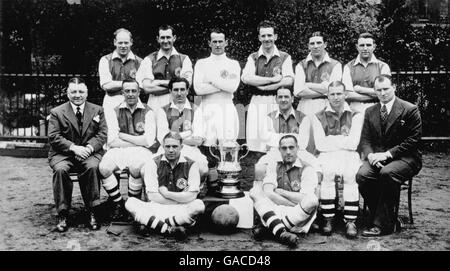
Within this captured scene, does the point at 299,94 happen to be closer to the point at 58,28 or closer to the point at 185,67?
the point at 185,67

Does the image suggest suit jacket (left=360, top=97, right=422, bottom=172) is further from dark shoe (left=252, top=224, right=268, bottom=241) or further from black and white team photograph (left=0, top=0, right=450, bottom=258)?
dark shoe (left=252, top=224, right=268, bottom=241)

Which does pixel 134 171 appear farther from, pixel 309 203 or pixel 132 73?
pixel 309 203

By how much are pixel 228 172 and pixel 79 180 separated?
150 cm

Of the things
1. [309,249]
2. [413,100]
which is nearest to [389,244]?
[309,249]

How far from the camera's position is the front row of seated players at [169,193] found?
16.6ft

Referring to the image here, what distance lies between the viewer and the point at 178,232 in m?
4.98

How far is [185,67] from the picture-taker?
621 centimetres

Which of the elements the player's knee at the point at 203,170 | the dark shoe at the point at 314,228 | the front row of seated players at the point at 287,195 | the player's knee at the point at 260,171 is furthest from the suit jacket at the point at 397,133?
the player's knee at the point at 203,170

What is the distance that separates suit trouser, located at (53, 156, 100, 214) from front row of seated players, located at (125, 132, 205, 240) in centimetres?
46

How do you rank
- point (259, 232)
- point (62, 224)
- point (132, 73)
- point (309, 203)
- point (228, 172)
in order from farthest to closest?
point (132, 73) → point (228, 172) → point (62, 224) → point (259, 232) → point (309, 203)

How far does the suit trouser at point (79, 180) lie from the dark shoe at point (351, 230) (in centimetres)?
245

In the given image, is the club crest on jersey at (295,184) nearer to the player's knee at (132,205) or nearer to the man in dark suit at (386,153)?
the man in dark suit at (386,153)

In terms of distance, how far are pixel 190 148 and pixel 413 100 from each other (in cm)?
538

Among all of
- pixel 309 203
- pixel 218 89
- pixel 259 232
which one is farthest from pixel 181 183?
pixel 218 89
